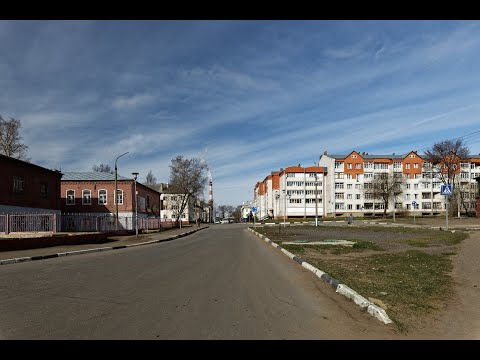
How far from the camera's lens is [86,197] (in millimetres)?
52719

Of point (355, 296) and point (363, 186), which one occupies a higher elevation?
point (363, 186)

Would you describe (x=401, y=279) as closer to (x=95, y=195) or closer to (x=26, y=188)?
(x=26, y=188)

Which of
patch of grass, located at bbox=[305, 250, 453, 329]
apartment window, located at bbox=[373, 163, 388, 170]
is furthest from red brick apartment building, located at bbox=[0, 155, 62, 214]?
apartment window, located at bbox=[373, 163, 388, 170]

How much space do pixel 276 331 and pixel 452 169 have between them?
68.2m

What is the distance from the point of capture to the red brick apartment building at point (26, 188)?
33.2 metres

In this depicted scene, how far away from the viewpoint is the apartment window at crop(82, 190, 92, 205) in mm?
52625

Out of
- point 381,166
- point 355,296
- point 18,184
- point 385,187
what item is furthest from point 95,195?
point 381,166

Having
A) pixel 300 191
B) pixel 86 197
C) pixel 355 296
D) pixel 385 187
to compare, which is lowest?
pixel 355 296

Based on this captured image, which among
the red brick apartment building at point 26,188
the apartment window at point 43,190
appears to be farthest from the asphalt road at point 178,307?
the apartment window at point 43,190

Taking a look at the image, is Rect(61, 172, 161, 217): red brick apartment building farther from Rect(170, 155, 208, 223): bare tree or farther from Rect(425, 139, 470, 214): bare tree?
Rect(425, 139, 470, 214): bare tree

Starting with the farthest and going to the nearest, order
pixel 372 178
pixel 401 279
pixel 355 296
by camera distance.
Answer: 1. pixel 372 178
2. pixel 401 279
3. pixel 355 296

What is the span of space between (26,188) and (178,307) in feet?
118
